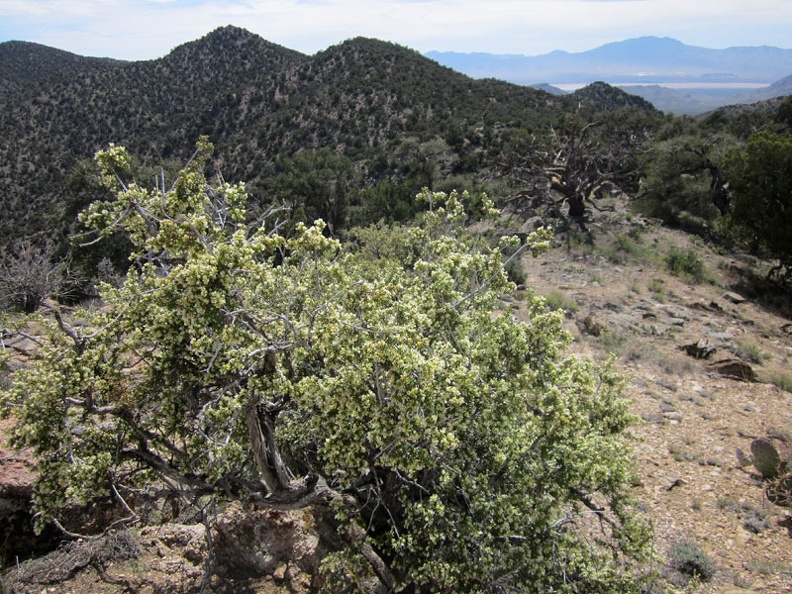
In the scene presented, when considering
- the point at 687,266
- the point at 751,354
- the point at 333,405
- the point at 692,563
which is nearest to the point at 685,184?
the point at 687,266

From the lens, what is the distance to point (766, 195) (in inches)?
805

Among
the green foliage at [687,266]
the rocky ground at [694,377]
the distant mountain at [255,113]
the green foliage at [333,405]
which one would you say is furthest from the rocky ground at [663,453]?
the distant mountain at [255,113]

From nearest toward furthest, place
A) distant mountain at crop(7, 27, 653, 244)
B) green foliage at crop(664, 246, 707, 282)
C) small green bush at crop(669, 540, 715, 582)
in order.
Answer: small green bush at crop(669, 540, 715, 582) → green foliage at crop(664, 246, 707, 282) → distant mountain at crop(7, 27, 653, 244)

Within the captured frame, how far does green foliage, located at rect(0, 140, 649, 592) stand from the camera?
14.2ft

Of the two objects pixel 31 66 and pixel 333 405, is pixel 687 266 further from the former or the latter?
pixel 31 66

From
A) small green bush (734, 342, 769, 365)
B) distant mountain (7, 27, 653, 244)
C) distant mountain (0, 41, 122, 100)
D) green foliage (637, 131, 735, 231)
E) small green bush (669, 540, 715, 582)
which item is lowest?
small green bush (734, 342, 769, 365)

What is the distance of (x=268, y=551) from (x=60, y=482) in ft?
9.95

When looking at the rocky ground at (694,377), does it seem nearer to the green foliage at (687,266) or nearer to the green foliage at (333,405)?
the green foliage at (687,266)

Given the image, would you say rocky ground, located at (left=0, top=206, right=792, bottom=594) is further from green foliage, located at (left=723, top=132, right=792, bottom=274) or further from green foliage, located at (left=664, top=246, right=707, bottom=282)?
green foliage, located at (left=723, top=132, right=792, bottom=274)

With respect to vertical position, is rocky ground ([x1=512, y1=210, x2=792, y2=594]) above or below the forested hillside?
below

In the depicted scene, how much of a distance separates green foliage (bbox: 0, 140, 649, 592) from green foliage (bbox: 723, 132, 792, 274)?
63.6 feet

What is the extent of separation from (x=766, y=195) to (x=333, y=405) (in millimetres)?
23555

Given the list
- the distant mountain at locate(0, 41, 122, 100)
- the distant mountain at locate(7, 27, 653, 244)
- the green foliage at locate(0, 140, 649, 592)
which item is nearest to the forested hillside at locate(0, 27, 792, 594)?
the green foliage at locate(0, 140, 649, 592)

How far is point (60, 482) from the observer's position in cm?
449
